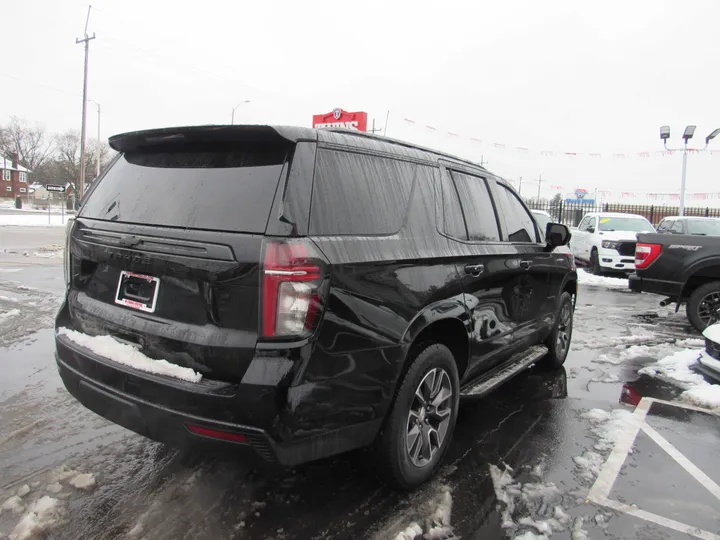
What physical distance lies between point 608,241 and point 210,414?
1413cm

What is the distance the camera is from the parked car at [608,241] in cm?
1374

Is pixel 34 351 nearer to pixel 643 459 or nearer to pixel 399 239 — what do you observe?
pixel 399 239

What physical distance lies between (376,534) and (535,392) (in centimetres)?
267

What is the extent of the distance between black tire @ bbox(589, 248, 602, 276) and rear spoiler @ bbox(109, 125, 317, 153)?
45.6 ft

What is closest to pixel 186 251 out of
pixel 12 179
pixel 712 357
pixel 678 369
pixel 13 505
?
pixel 13 505

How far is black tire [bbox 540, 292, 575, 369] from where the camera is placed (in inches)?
200

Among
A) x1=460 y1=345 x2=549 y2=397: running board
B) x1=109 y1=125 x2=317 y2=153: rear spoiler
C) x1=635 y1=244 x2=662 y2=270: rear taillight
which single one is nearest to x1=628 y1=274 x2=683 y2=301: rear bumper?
x1=635 y1=244 x2=662 y2=270: rear taillight

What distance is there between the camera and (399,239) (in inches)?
106

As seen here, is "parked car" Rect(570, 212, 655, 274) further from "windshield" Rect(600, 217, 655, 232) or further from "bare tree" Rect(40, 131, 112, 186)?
"bare tree" Rect(40, 131, 112, 186)

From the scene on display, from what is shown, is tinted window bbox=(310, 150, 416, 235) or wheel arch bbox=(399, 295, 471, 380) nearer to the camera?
tinted window bbox=(310, 150, 416, 235)

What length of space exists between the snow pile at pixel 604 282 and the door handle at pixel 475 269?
33.2 ft

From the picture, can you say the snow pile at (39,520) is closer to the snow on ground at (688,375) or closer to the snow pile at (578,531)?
the snow pile at (578,531)

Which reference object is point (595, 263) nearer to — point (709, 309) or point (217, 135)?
point (709, 309)

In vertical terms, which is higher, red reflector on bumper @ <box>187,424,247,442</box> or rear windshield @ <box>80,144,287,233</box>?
rear windshield @ <box>80,144,287,233</box>
